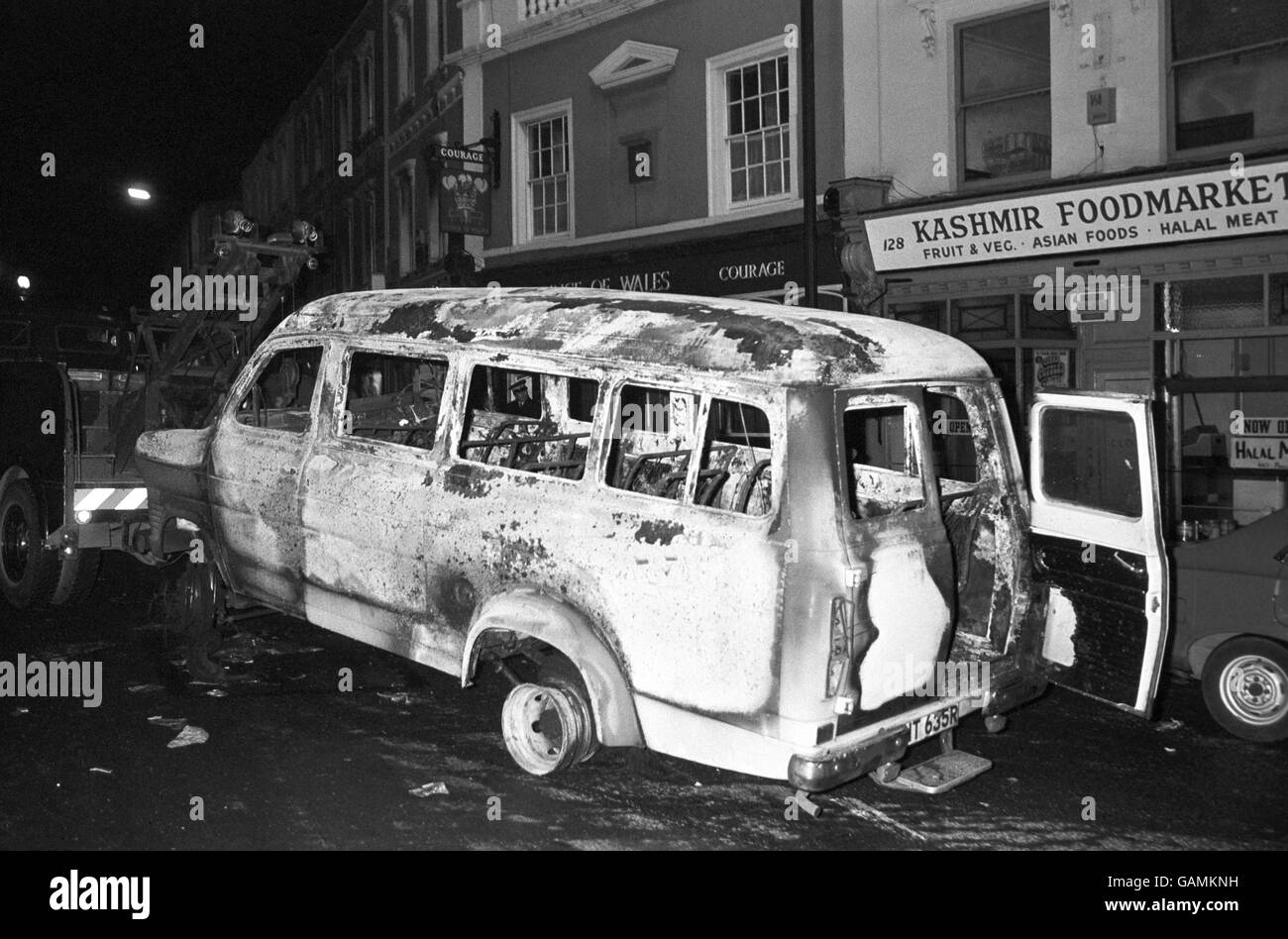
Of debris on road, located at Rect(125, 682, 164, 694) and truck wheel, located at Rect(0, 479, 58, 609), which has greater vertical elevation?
truck wheel, located at Rect(0, 479, 58, 609)

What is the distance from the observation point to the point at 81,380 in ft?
31.3

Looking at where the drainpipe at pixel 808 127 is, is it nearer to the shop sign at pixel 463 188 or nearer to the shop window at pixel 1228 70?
A: the shop window at pixel 1228 70

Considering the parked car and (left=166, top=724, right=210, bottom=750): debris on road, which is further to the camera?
the parked car

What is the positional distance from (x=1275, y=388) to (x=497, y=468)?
857 centimetres

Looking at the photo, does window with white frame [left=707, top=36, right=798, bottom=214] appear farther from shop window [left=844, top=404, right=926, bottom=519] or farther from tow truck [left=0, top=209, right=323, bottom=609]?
shop window [left=844, top=404, right=926, bottom=519]

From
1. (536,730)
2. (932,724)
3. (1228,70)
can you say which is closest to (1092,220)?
(1228,70)

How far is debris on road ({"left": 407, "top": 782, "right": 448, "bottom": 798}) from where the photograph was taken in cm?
521

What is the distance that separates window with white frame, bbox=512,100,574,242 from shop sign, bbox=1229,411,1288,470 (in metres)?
9.71

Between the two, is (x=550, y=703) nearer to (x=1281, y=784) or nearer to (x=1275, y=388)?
(x=1281, y=784)

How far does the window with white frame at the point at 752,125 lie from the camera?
45.3 ft

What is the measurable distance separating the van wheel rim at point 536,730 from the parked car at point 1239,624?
12.6 ft

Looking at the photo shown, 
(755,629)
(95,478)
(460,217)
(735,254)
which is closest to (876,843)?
(755,629)

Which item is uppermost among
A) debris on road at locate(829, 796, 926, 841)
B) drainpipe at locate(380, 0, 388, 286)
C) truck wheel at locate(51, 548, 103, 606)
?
drainpipe at locate(380, 0, 388, 286)

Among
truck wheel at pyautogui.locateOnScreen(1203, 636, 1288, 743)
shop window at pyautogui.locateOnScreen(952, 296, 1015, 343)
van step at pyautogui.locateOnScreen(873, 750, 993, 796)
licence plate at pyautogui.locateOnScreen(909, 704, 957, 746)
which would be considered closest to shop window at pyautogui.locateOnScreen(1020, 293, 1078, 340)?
shop window at pyautogui.locateOnScreen(952, 296, 1015, 343)
